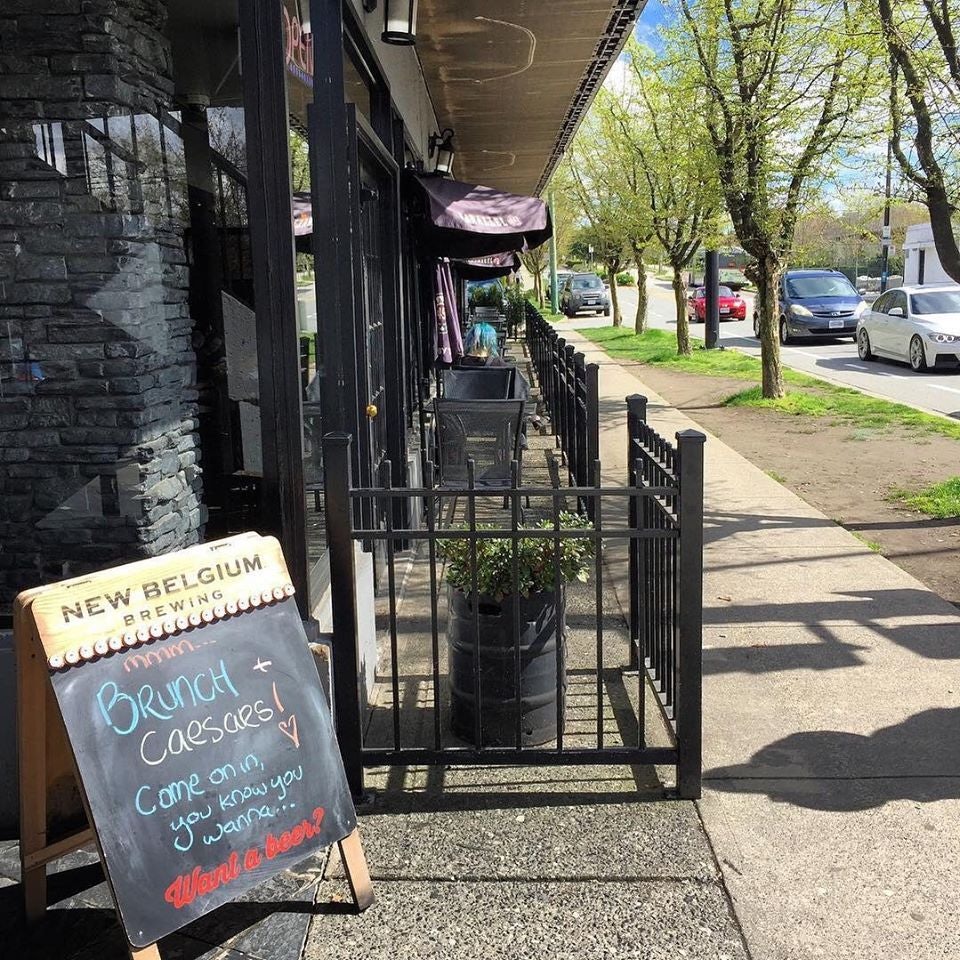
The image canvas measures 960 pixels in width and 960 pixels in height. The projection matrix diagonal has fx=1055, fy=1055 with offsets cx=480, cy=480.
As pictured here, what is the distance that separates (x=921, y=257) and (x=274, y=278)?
161 ft

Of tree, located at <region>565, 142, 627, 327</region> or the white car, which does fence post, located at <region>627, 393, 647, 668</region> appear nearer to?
the white car

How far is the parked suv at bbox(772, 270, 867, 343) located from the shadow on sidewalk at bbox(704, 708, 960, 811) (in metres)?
21.4

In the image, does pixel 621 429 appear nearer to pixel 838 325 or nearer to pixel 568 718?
pixel 568 718

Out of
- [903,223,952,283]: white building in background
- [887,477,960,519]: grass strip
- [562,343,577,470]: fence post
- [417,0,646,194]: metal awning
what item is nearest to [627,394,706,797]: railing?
[562,343,577,470]: fence post

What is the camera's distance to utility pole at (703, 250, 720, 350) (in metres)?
23.9

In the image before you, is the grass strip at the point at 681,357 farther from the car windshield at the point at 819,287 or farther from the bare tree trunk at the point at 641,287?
the car windshield at the point at 819,287

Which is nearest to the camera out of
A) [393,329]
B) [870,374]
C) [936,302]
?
[393,329]

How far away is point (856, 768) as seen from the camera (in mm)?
3850

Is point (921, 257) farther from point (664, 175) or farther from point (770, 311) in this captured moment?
point (770, 311)

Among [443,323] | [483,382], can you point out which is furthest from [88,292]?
[443,323]

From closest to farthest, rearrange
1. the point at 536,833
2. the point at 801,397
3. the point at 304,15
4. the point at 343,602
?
the point at 536,833 < the point at 343,602 < the point at 304,15 < the point at 801,397

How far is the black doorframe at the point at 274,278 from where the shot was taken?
3.69m

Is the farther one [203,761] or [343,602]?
[343,602]

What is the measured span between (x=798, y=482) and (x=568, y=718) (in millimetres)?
5683
